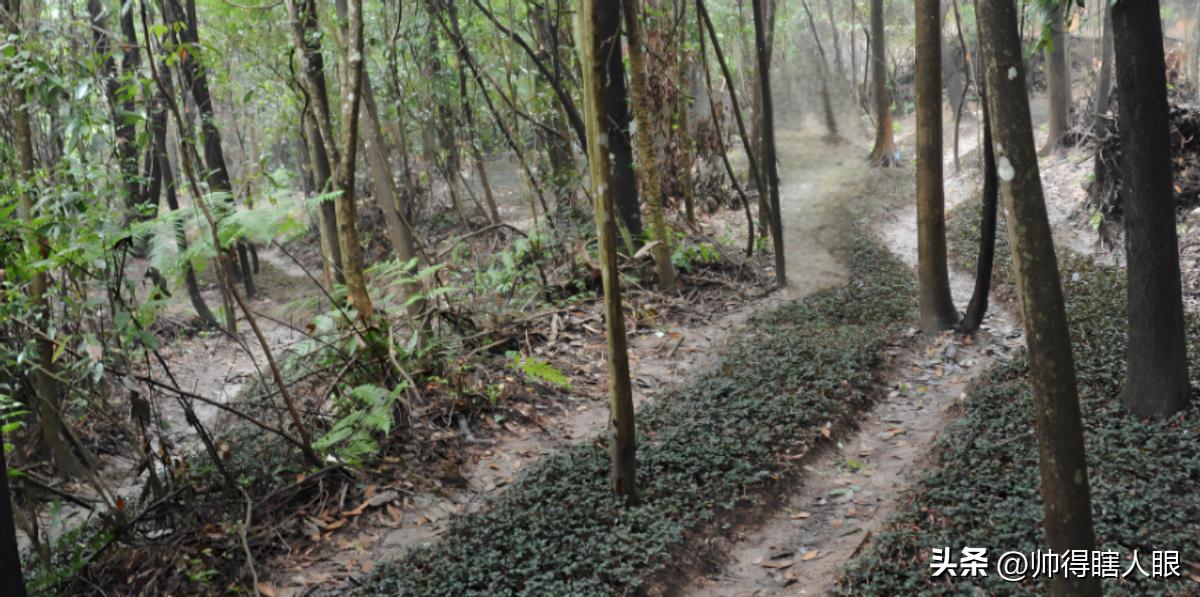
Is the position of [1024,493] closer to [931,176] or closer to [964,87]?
[931,176]

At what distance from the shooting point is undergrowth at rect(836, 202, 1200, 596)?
4691 mm

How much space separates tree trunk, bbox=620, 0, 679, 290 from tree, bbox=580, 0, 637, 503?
16.6 ft

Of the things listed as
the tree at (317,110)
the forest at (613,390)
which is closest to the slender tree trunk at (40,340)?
the forest at (613,390)

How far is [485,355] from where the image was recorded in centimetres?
905

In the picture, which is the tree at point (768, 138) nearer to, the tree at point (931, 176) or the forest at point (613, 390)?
the forest at point (613, 390)

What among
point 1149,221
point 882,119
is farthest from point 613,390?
point 882,119

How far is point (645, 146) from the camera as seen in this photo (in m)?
11.1

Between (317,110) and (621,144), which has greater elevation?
(317,110)

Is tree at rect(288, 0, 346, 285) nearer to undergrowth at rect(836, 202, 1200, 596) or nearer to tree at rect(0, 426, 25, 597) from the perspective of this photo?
tree at rect(0, 426, 25, 597)

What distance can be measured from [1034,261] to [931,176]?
20.9ft

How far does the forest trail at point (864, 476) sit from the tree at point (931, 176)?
0.35 m

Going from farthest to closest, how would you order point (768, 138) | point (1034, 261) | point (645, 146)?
1. point (768, 138)
2. point (645, 146)
3. point (1034, 261)

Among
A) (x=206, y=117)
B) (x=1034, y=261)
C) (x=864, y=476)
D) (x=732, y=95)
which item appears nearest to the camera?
(x=1034, y=261)

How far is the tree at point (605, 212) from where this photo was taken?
5.04 metres
